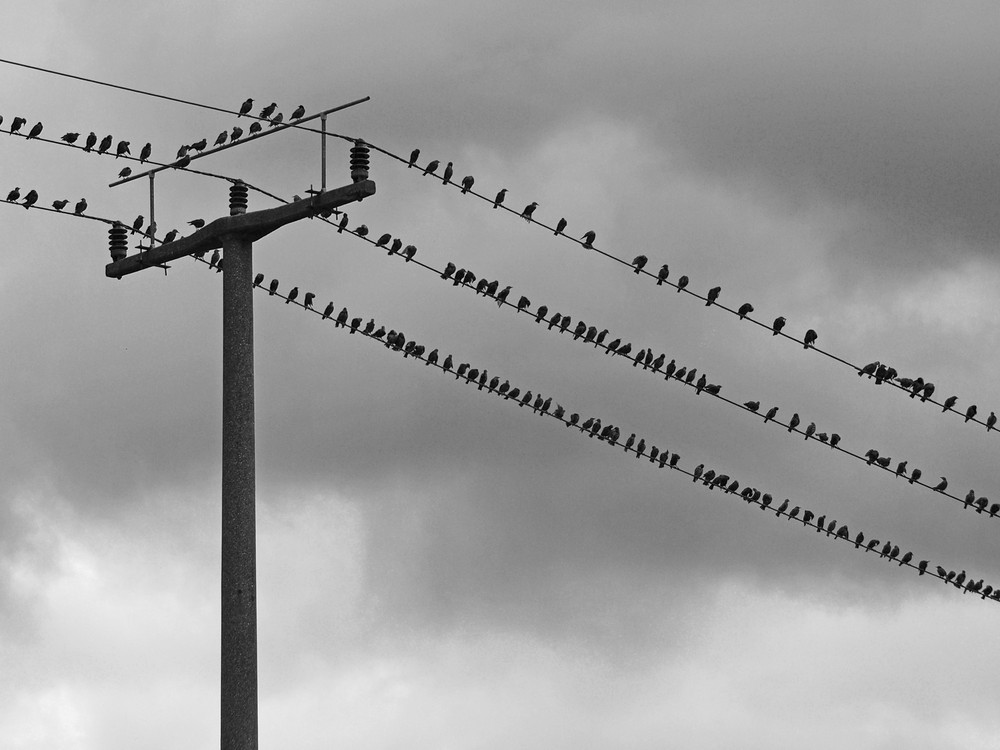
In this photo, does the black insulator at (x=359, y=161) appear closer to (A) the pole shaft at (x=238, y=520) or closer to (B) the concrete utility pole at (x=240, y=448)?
(B) the concrete utility pole at (x=240, y=448)

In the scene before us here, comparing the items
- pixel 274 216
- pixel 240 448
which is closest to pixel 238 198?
pixel 274 216

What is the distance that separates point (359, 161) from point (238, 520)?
3474 millimetres

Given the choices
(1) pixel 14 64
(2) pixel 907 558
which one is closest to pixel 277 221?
(1) pixel 14 64

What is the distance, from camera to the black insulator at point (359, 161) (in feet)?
55.4

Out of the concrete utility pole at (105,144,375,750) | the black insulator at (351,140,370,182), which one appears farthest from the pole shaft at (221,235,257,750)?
the black insulator at (351,140,370,182)

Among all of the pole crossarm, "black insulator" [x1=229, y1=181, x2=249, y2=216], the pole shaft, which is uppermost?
"black insulator" [x1=229, y1=181, x2=249, y2=216]

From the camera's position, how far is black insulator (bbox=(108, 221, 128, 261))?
19.2m

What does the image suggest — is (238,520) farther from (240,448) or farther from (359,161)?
(359,161)

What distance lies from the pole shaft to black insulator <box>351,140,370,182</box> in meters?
1.34

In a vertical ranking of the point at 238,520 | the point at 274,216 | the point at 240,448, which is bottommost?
the point at 238,520

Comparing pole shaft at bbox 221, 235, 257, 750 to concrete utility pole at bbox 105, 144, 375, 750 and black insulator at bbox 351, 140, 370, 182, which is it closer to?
concrete utility pole at bbox 105, 144, 375, 750

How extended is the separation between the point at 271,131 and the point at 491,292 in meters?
11.2

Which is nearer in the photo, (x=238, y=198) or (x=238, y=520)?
(x=238, y=520)

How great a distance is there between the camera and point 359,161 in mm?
17109
